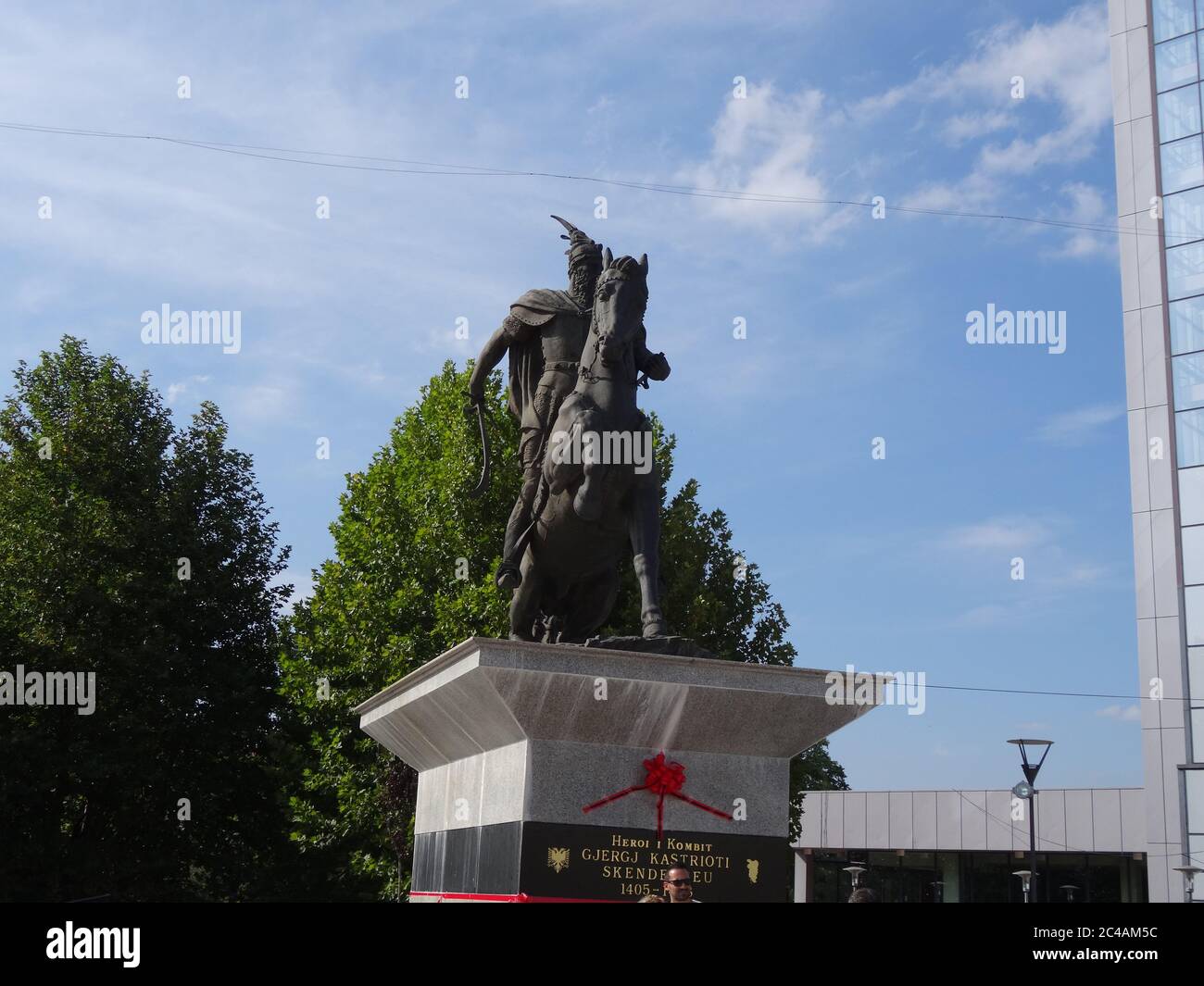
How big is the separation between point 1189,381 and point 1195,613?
673cm

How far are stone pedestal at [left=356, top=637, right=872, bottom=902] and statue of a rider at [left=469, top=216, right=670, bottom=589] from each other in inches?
58.1

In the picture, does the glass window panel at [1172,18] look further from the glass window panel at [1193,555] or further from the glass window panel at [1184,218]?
the glass window panel at [1193,555]

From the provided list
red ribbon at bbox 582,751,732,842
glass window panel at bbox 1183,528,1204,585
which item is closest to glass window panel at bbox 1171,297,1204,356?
glass window panel at bbox 1183,528,1204,585

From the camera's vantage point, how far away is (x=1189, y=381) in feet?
126

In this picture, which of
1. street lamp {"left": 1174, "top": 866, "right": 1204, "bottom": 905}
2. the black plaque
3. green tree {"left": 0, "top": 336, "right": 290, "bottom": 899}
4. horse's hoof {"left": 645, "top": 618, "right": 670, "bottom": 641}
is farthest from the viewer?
street lamp {"left": 1174, "top": 866, "right": 1204, "bottom": 905}

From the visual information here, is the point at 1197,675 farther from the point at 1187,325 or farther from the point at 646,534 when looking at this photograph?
the point at 646,534

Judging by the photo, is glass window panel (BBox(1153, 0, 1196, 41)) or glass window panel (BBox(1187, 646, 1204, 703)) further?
glass window panel (BBox(1153, 0, 1196, 41))

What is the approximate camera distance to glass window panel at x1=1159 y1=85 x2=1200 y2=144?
130 feet

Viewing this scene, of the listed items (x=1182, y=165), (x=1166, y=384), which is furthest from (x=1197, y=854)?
(x=1182, y=165)

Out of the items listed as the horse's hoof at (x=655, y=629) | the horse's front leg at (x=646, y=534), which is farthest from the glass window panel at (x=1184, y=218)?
the horse's hoof at (x=655, y=629)

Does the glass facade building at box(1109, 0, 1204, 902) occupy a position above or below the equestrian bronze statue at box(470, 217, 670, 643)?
above

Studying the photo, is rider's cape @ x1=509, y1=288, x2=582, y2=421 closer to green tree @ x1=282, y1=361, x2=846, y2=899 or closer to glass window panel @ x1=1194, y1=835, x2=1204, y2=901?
green tree @ x1=282, y1=361, x2=846, y2=899
